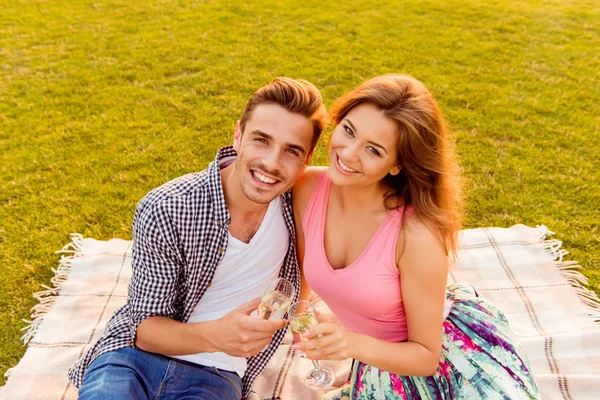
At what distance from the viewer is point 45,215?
5.88 metres

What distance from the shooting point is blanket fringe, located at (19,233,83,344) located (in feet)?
15.0

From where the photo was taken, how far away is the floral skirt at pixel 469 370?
312 centimetres

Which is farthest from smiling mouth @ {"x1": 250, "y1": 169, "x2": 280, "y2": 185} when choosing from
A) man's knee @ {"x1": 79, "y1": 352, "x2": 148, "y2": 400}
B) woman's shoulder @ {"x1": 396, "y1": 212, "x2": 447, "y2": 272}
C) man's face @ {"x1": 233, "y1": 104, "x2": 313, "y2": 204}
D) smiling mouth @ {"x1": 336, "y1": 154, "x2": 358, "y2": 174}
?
man's knee @ {"x1": 79, "y1": 352, "x2": 148, "y2": 400}

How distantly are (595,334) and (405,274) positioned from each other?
98.2 inches

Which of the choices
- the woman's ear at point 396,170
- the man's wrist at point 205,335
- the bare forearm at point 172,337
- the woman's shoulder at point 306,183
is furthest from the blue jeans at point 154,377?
the woman's ear at point 396,170

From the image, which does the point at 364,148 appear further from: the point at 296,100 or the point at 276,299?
the point at 276,299

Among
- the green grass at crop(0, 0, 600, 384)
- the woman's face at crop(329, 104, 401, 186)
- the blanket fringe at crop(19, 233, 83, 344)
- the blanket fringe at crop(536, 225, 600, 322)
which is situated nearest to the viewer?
the woman's face at crop(329, 104, 401, 186)

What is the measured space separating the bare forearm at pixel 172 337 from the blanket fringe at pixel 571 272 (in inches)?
144

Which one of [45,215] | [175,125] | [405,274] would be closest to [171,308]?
[405,274]

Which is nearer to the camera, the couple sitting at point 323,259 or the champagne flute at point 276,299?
the champagne flute at point 276,299

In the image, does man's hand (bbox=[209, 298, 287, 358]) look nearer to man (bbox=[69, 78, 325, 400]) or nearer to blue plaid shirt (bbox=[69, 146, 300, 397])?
man (bbox=[69, 78, 325, 400])

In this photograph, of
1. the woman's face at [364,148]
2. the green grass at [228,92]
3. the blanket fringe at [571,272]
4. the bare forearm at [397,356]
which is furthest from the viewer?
the green grass at [228,92]

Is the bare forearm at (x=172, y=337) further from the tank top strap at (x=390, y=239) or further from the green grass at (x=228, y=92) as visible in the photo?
the green grass at (x=228, y=92)

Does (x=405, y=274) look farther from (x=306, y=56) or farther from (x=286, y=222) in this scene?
(x=306, y=56)
